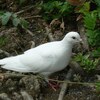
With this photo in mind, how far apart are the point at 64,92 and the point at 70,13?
174 centimetres

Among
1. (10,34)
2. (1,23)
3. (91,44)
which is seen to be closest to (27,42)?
(10,34)

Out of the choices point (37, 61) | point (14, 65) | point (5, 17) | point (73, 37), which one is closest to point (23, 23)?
point (5, 17)

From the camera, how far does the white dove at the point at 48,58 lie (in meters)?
4.98

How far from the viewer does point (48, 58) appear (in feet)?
16.4

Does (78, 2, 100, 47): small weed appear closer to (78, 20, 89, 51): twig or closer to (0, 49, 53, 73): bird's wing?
(78, 20, 89, 51): twig

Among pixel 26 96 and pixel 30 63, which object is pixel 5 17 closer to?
pixel 30 63

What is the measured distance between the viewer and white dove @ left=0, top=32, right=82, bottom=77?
4980 mm

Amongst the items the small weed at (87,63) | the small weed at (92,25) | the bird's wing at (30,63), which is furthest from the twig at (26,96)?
the small weed at (92,25)

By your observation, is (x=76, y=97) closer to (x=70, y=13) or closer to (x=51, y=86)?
(x=51, y=86)

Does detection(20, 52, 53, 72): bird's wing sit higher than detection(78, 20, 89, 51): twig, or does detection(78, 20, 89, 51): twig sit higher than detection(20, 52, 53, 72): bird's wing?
detection(20, 52, 53, 72): bird's wing

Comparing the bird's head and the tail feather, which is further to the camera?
the tail feather

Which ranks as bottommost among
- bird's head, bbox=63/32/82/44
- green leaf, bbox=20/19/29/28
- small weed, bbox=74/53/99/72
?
small weed, bbox=74/53/99/72

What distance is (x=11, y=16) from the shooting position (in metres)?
Answer: 6.54

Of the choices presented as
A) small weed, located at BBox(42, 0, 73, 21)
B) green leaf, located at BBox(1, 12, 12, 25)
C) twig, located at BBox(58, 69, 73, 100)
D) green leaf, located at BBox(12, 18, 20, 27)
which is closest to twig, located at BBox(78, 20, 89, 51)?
small weed, located at BBox(42, 0, 73, 21)
